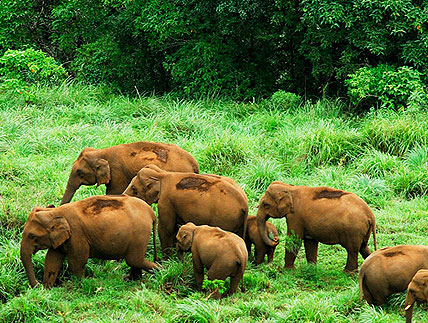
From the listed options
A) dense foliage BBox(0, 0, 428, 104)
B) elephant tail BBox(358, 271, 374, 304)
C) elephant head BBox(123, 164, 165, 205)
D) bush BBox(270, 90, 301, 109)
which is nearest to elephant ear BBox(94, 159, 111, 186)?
elephant head BBox(123, 164, 165, 205)

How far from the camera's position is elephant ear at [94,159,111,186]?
10.2m

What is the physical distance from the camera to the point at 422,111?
582 inches

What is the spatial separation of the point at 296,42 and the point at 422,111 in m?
5.58

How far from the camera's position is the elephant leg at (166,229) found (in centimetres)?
934

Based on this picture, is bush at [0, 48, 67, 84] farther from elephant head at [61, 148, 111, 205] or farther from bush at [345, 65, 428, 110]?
elephant head at [61, 148, 111, 205]

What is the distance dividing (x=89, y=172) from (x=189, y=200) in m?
1.82

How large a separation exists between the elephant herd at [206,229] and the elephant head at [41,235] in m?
0.01

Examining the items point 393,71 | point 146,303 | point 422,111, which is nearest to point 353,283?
point 146,303

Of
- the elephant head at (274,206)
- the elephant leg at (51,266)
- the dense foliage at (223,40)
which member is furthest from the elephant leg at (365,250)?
the dense foliage at (223,40)

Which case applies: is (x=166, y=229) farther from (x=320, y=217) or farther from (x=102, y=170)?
(x=320, y=217)

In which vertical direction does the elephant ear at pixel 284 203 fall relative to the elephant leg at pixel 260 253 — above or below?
above

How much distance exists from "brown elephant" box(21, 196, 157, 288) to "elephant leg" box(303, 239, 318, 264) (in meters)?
2.00

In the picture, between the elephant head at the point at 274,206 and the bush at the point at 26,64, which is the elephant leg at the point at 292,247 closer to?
the elephant head at the point at 274,206

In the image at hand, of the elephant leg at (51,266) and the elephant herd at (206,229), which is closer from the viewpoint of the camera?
the elephant herd at (206,229)
